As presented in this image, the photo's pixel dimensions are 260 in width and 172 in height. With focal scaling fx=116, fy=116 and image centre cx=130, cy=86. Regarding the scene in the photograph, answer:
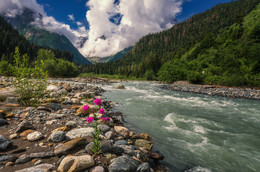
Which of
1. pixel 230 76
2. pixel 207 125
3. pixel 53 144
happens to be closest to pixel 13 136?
pixel 53 144

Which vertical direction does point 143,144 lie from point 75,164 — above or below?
below

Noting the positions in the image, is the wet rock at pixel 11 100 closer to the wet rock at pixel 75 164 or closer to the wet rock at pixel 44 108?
the wet rock at pixel 44 108

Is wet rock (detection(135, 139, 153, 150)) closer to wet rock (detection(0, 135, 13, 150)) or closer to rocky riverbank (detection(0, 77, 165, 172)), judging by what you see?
rocky riverbank (detection(0, 77, 165, 172))

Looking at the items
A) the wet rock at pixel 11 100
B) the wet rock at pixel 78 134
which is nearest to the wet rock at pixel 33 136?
the wet rock at pixel 78 134

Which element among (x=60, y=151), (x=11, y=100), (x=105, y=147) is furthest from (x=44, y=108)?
(x=105, y=147)

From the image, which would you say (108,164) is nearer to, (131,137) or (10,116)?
(131,137)

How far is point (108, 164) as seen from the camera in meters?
2.67

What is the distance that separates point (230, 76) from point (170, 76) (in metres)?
20.9

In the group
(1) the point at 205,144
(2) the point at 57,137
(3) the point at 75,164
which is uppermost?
(3) the point at 75,164

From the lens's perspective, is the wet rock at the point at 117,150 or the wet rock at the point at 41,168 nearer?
the wet rock at the point at 41,168

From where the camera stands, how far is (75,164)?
7.70 ft

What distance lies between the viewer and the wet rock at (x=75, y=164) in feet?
7.58

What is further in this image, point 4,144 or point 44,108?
point 44,108

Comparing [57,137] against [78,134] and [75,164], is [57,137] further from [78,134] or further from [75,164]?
[75,164]
